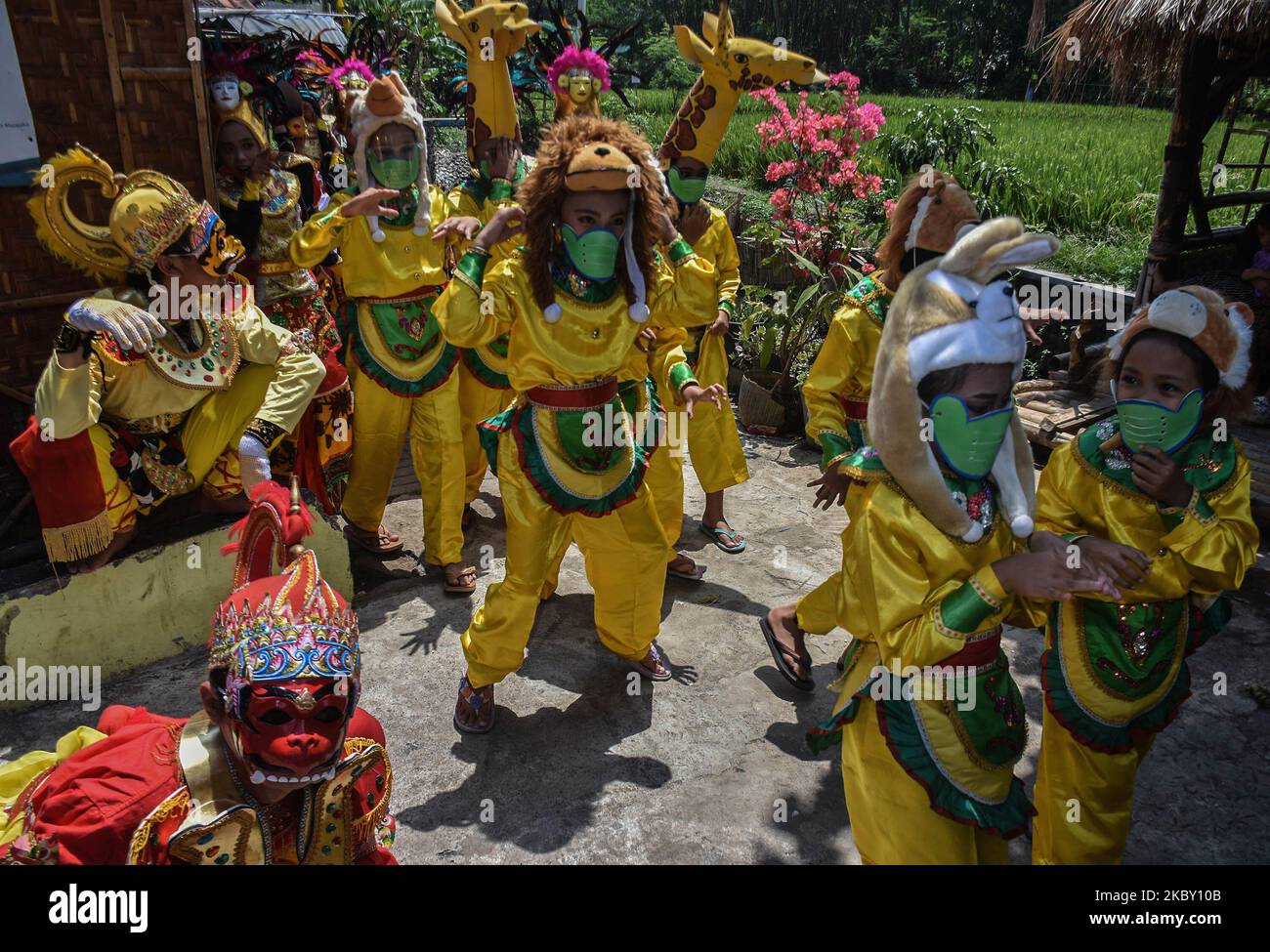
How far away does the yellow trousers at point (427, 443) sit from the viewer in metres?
4.77

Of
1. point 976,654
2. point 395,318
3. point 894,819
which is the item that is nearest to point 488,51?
point 395,318

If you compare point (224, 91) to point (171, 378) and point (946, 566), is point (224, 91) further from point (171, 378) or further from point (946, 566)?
point (946, 566)

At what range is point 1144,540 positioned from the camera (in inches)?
107

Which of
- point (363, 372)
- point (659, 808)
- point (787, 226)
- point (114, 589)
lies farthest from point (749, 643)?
point (787, 226)

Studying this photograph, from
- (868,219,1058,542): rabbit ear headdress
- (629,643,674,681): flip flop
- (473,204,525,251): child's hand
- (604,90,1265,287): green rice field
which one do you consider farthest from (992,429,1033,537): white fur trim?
(604,90,1265,287): green rice field

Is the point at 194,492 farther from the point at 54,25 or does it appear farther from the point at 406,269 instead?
the point at 54,25

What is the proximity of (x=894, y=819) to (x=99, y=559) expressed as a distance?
306 cm

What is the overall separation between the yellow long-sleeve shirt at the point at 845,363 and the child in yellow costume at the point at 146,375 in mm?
2081

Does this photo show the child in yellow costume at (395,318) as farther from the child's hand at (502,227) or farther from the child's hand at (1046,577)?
the child's hand at (1046,577)

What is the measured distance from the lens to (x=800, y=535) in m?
5.42

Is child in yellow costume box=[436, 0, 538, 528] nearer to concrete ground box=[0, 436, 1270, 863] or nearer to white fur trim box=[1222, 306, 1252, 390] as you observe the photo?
concrete ground box=[0, 436, 1270, 863]

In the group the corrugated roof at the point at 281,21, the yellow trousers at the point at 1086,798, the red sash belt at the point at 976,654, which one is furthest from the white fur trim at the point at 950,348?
the corrugated roof at the point at 281,21

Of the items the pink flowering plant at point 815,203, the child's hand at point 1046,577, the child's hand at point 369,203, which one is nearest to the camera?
the child's hand at point 1046,577

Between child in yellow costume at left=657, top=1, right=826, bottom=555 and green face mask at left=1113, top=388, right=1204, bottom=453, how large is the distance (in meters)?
2.48
